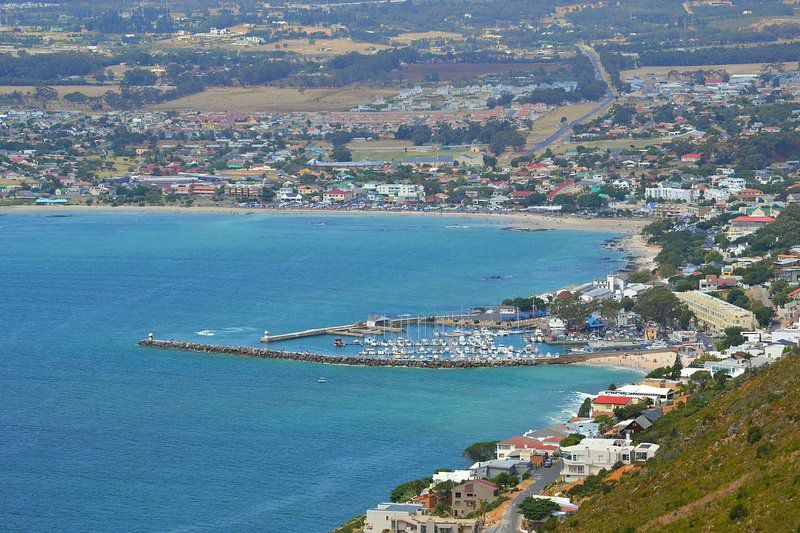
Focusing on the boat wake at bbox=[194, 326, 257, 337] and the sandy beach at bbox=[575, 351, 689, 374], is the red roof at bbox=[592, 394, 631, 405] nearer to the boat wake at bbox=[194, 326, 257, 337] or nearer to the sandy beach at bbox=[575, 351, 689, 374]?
the sandy beach at bbox=[575, 351, 689, 374]

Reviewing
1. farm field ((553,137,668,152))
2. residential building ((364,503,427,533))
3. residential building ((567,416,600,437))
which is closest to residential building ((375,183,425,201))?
farm field ((553,137,668,152))

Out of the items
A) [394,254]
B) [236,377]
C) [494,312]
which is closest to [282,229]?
[394,254]

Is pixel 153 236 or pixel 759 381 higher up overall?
pixel 759 381

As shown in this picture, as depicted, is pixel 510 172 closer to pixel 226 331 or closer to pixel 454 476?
pixel 226 331

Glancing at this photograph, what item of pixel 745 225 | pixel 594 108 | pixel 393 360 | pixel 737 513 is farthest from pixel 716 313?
pixel 594 108

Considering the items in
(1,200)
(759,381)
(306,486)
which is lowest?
(1,200)

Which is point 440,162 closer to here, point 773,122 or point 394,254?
point 773,122
